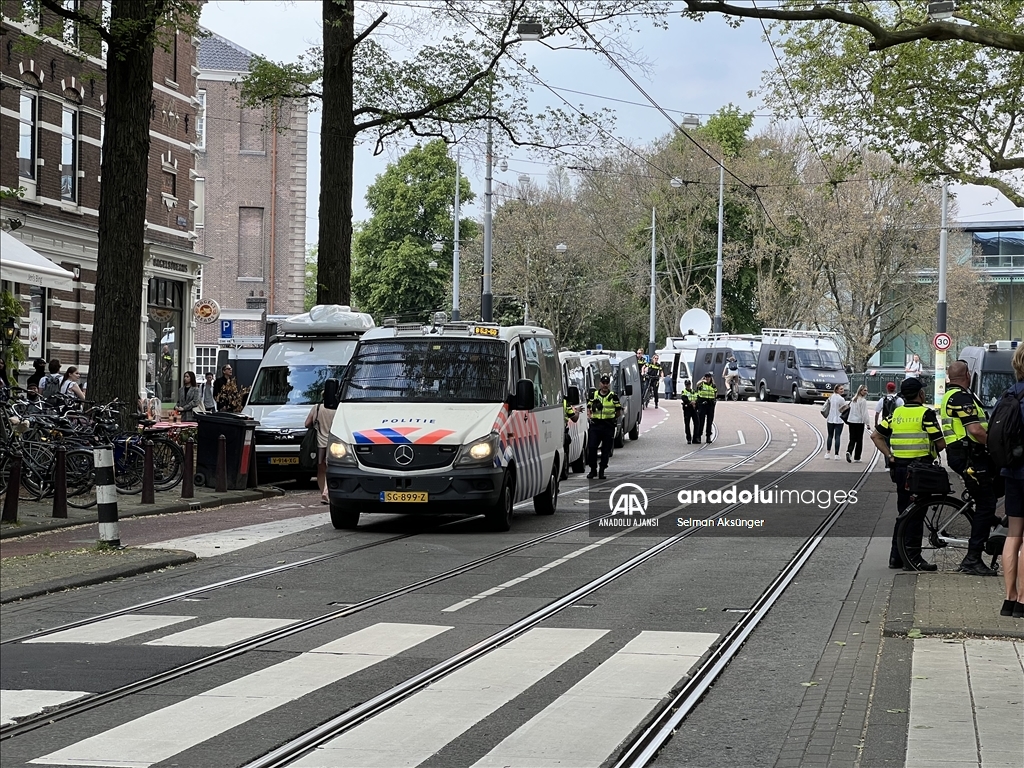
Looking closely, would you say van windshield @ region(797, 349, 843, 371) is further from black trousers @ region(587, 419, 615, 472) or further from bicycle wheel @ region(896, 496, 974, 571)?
bicycle wheel @ region(896, 496, 974, 571)

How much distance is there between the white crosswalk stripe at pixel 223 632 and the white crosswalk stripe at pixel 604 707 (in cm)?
230

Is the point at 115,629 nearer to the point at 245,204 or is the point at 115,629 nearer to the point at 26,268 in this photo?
the point at 26,268

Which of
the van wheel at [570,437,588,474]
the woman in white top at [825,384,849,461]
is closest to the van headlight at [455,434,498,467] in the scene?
the van wheel at [570,437,588,474]

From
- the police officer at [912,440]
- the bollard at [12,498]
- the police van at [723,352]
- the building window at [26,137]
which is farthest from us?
the police van at [723,352]

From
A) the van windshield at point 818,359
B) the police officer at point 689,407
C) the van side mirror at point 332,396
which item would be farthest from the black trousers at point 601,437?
the van windshield at point 818,359

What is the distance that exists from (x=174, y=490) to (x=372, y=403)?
17.2 feet

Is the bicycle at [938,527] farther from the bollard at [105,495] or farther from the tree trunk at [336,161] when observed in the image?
the tree trunk at [336,161]

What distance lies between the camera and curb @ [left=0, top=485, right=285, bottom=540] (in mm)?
14656

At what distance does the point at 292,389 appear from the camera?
2362 cm

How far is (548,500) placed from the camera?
60.1ft

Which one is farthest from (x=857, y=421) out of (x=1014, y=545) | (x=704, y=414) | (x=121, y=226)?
(x=1014, y=545)

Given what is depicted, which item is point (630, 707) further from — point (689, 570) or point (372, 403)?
point (372, 403)

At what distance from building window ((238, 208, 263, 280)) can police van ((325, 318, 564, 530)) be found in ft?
139

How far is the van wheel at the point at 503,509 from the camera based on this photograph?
15.7 m
